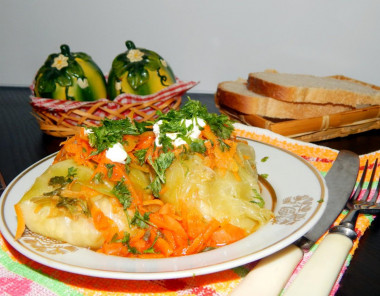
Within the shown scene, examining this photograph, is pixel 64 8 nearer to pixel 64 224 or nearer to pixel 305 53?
pixel 305 53

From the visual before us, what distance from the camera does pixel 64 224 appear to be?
4.31 ft

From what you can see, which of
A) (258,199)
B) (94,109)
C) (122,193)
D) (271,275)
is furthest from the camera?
(94,109)

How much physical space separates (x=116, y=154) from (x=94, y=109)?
1.31 metres

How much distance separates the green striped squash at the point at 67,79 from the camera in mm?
2783

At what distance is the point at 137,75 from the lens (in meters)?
2.89

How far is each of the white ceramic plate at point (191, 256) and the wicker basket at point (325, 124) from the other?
44.9 inches

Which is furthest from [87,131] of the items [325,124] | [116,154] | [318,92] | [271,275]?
[318,92]

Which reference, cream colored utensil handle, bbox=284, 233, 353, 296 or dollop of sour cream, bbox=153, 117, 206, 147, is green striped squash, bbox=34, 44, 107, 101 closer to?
dollop of sour cream, bbox=153, 117, 206, 147

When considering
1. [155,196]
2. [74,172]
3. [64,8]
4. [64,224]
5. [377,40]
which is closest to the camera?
[64,224]

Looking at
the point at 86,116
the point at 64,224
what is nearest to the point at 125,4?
the point at 86,116

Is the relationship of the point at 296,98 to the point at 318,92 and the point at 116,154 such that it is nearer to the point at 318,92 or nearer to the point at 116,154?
the point at 318,92

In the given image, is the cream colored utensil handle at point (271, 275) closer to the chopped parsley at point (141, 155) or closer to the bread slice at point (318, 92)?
the chopped parsley at point (141, 155)

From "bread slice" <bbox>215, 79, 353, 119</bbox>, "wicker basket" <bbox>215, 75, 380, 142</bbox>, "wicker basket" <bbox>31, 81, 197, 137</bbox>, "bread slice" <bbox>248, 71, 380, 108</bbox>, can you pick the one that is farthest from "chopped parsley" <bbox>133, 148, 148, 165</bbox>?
"bread slice" <bbox>248, 71, 380, 108</bbox>

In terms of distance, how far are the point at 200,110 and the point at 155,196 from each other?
0.43 metres
